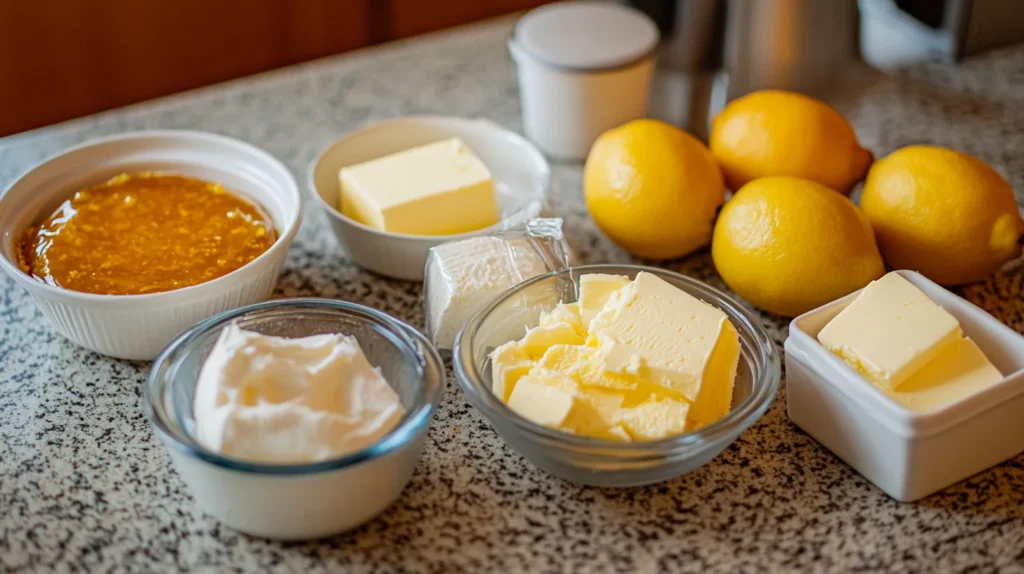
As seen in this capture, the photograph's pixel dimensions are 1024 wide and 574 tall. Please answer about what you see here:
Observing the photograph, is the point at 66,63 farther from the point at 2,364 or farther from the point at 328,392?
the point at 328,392

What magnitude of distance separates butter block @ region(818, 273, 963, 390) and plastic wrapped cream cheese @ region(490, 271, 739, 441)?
9cm

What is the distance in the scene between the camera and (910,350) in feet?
2.66

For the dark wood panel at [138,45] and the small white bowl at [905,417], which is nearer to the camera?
the small white bowl at [905,417]

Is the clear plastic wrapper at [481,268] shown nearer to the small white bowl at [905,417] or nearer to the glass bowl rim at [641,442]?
the glass bowl rim at [641,442]

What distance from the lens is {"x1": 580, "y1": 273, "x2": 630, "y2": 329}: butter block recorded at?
36.2 inches

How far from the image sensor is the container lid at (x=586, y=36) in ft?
4.14

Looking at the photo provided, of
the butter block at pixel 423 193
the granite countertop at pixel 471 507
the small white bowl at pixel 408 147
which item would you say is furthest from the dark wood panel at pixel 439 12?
the granite countertop at pixel 471 507

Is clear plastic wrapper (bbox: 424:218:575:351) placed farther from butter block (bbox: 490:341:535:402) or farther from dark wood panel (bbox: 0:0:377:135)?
dark wood panel (bbox: 0:0:377:135)

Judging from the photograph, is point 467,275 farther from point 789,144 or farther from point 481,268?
point 789,144

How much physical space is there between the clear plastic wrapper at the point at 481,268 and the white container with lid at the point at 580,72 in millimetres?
299

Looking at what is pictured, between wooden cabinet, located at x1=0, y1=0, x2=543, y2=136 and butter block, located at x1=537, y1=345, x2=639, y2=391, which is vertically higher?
butter block, located at x1=537, y1=345, x2=639, y2=391

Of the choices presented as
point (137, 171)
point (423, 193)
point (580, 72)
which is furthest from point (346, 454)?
point (580, 72)

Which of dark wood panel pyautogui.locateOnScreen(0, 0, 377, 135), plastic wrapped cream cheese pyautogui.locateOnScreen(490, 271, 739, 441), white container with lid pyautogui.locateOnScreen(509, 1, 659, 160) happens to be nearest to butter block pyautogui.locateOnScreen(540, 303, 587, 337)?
plastic wrapped cream cheese pyautogui.locateOnScreen(490, 271, 739, 441)

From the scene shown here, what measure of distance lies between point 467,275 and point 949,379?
442 mm
